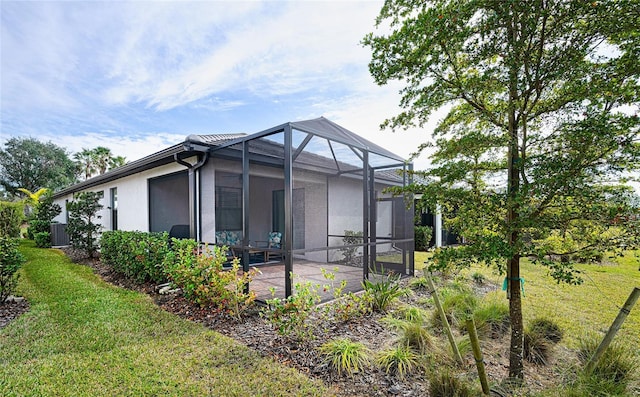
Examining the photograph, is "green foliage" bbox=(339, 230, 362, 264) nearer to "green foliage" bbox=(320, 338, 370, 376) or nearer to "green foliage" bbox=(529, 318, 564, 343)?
"green foliage" bbox=(320, 338, 370, 376)

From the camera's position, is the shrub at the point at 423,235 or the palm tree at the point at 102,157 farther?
the palm tree at the point at 102,157

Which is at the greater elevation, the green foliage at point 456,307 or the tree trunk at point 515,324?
the tree trunk at point 515,324

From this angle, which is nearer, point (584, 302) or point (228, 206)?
point (584, 302)

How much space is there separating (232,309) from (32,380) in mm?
2084

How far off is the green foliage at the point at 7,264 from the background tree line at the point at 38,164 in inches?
1000

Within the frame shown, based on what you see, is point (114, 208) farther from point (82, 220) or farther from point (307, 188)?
point (307, 188)

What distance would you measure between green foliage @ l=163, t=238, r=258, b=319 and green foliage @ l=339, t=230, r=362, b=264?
1.93 m

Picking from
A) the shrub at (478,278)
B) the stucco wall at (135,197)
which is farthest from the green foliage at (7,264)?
the shrub at (478,278)

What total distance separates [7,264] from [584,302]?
9.95m

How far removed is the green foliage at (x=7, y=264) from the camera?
4.83 metres

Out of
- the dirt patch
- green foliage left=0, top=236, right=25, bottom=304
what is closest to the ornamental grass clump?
the dirt patch

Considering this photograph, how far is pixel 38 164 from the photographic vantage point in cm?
2802

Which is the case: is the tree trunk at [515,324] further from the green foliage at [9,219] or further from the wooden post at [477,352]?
the green foliage at [9,219]

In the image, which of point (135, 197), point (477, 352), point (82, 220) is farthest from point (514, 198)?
point (82, 220)
